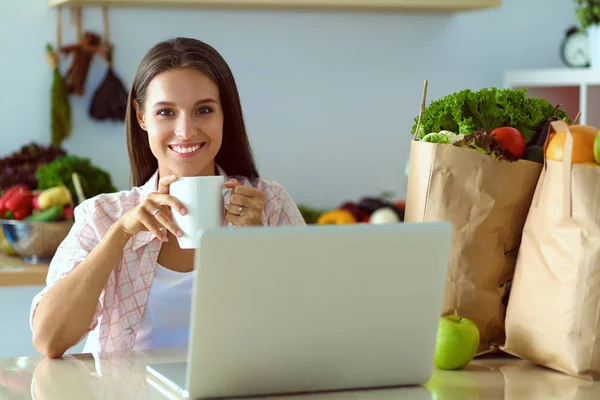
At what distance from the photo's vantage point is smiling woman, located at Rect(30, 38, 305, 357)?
156cm

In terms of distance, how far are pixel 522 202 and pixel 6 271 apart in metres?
1.48

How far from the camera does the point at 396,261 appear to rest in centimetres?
109

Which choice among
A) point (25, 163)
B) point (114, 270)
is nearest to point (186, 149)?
point (114, 270)

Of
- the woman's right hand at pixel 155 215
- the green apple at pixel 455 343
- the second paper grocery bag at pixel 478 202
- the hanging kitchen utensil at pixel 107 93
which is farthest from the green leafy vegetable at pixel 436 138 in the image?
the hanging kitchen utensil at pixel 107 93

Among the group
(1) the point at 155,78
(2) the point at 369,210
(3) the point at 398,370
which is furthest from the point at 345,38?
(3) the point at 398,370

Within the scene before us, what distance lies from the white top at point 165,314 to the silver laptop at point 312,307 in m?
0.53

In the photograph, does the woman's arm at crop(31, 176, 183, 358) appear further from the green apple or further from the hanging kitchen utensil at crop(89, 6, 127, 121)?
the hanging kitchen utensil at crop(89, 6, 127, 121)

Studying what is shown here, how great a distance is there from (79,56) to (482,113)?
66.0 inches

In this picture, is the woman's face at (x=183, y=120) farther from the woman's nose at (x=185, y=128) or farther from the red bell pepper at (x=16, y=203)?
the red bell pepper at (x=16, y=203)

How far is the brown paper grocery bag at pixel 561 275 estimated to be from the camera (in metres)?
1.21

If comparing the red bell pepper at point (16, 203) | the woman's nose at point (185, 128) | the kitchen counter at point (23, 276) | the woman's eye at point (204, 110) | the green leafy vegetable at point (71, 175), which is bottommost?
the kitchen counter at point (23, 276)

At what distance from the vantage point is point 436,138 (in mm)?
1349

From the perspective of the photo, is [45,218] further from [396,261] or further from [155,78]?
[396,261]

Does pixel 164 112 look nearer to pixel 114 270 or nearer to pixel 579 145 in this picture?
pixel 114 270
